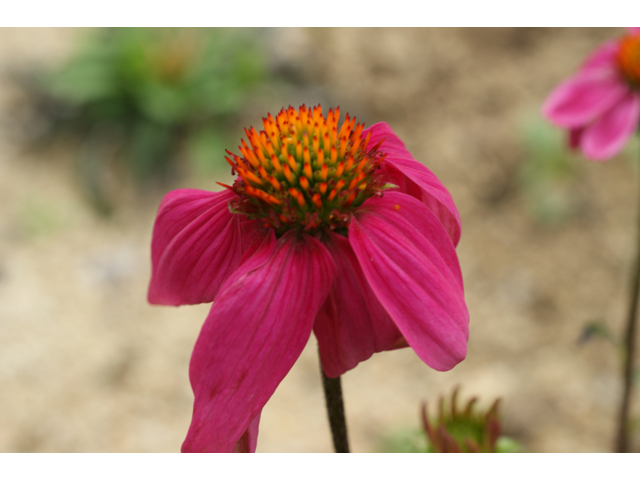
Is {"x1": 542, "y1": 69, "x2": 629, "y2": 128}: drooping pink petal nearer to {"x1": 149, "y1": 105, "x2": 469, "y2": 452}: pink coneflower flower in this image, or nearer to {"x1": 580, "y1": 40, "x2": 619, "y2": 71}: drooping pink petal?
{"x1": 580, "y1": 40, "x2": 619, "y2": 71}: drooping pink petal

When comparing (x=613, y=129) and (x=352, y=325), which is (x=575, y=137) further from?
(x=352, y=325)

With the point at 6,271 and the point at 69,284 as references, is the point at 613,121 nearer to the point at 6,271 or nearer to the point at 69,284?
the point at 69,284

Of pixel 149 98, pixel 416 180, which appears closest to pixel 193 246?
pixel 416 180

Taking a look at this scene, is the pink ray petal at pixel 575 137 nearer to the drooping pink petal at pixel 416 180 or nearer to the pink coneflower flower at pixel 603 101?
the pink coneflower flower at pixel 603 101

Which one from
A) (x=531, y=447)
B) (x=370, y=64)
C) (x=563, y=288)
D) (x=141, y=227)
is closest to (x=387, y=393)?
(x=531, y=447)

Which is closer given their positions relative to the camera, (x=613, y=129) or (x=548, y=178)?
(x=613, y=129)

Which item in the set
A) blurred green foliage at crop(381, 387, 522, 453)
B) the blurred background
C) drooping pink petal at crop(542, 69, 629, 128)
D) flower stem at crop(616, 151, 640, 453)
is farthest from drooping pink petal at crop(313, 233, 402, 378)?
the blurred background

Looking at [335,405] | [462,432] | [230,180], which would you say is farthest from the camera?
[230,180]
